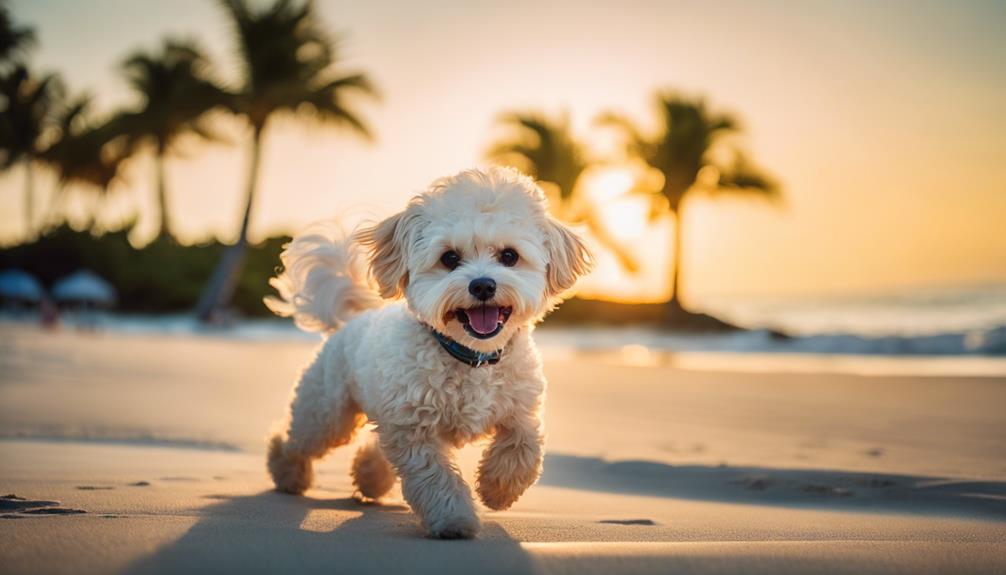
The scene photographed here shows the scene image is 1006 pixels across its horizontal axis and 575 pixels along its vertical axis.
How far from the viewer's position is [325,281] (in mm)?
4902

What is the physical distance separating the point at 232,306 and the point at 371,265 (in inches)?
1135

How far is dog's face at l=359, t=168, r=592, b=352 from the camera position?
3350 mm

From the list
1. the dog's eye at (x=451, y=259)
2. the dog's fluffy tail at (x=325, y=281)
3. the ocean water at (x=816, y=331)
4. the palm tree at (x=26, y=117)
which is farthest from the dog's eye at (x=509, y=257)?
the palm tree at (x=26, y=117)

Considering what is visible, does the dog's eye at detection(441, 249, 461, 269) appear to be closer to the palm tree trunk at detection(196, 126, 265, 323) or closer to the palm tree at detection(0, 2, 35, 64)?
the palm tree trunk at detection(196, 126, 265, 323)

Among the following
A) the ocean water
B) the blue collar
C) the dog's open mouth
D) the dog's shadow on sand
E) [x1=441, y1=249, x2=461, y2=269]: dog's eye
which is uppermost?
the ocean water

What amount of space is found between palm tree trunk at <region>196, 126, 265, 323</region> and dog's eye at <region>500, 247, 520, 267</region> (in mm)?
23348

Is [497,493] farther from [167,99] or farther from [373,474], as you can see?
[167,99]

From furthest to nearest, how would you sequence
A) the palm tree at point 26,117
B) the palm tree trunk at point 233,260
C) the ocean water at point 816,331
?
the palm tree at point 26,117 → the palm tree trunk at point 233,260 → the ocean water at point 816,331

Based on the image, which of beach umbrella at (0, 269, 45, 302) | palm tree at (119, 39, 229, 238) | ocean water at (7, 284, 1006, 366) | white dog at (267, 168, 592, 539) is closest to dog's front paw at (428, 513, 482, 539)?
white dog at (267, 168, 592, 539)

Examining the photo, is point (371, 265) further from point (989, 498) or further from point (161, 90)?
point (161, 90)

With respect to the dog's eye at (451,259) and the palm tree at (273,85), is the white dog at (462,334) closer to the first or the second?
the dog's eye at (451,259)

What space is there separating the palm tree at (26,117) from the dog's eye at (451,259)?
5066 centimetres

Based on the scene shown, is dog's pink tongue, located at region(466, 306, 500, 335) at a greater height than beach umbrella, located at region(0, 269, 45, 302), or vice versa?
beach umbrella, located at region(0, 269, 45, 302)

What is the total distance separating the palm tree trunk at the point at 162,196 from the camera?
35.5m
